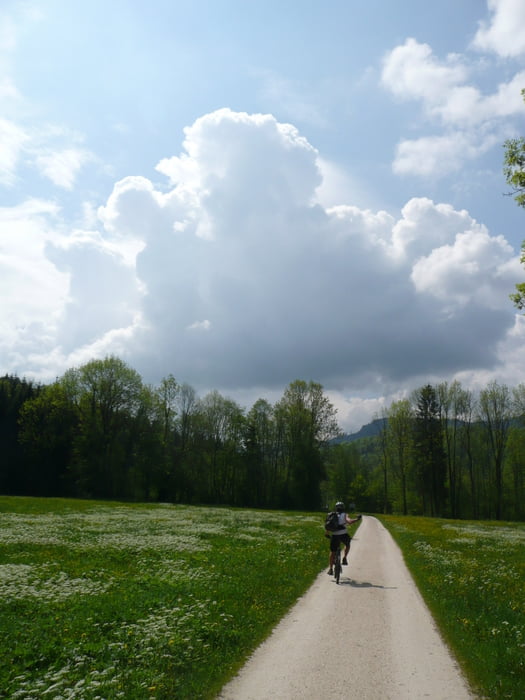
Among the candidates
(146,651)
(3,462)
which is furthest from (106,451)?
(146,651)

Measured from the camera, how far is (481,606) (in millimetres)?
13328

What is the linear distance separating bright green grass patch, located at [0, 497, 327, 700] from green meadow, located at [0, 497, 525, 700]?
0.03m

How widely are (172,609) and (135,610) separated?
3.05 feet

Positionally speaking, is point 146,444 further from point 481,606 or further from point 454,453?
point 481,606

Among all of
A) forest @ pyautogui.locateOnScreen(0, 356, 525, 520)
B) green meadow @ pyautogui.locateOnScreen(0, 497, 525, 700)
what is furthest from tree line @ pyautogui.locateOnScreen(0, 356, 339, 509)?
green meadow @ pyautogui.locateOnScreen(0, 497, 525, 700)

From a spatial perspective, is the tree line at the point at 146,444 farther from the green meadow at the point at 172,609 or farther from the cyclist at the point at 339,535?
the cyclist at the point at 339,535

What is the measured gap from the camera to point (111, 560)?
19062 mm

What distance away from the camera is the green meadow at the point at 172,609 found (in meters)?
8.15

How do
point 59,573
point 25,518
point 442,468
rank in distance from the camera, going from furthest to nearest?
point 442,468 → point 25,518 → point 59,573

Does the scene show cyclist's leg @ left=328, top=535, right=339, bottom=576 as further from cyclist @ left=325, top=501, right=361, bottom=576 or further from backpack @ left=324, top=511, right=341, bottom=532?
backpack @ left=324, top=511, right=341, bottom=532

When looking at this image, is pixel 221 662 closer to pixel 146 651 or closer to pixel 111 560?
pixel 146 651

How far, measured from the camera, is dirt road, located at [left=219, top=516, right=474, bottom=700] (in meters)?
7.80

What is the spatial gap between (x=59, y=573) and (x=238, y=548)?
10022 millimetres

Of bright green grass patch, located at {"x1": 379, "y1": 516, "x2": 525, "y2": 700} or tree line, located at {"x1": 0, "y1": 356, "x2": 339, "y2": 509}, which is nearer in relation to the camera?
bright green grass patch, located at {"x1": 379, "y1": 516, "x2": 525, "y2": 700}
